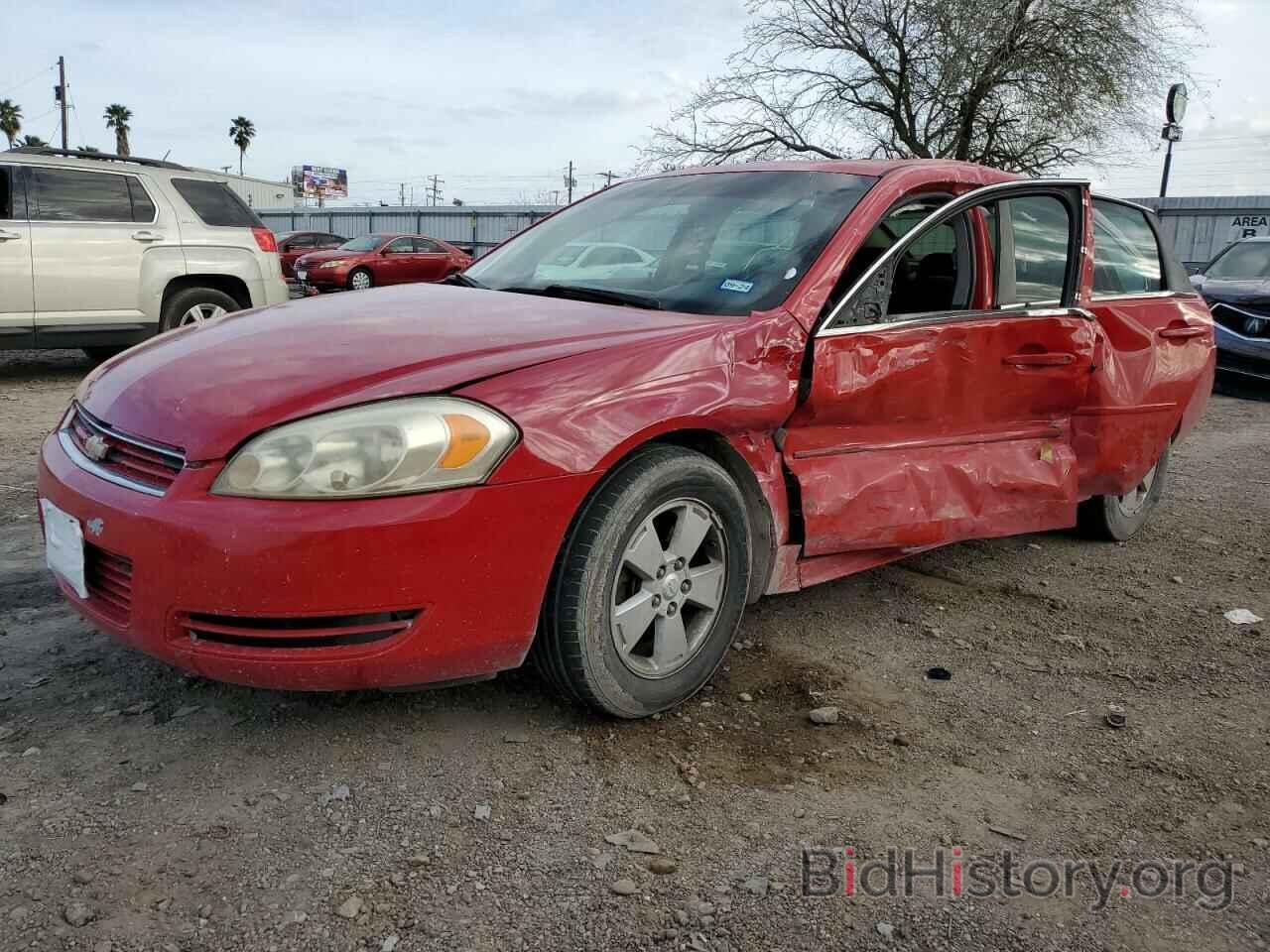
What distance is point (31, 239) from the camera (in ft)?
26.9

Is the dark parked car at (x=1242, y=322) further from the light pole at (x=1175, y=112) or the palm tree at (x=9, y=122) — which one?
the palm tree at (x=9, y=122)

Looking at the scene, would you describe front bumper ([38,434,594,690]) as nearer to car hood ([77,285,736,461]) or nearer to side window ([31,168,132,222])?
car hood ([77,285,736,461])

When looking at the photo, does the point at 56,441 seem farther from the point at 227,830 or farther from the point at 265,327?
the point at 227,830

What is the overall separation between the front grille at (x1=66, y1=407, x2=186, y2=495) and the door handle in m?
2.62

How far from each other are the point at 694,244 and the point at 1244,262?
1014 cm

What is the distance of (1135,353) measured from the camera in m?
4.25

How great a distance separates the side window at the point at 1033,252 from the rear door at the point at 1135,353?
231mm

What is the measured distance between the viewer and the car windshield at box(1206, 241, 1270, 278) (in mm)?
11188

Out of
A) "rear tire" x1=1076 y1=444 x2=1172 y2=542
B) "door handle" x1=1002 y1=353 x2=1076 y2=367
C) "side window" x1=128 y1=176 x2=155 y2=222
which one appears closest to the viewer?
"door handle" x1=1002 y1=353 x2=1076 y2=367

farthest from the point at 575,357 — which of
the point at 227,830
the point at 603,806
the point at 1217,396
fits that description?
the point at 1217,396

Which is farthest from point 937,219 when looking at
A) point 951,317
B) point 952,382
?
point 952,382

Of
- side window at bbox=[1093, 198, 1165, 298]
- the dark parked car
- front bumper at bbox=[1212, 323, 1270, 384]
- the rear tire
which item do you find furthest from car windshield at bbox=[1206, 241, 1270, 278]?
side window at bbox=[1093, 198, 1165, 298]

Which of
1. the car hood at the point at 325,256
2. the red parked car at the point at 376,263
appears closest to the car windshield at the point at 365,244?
the red parked car at the point at 376,263

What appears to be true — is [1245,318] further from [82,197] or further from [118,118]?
[118,118]
